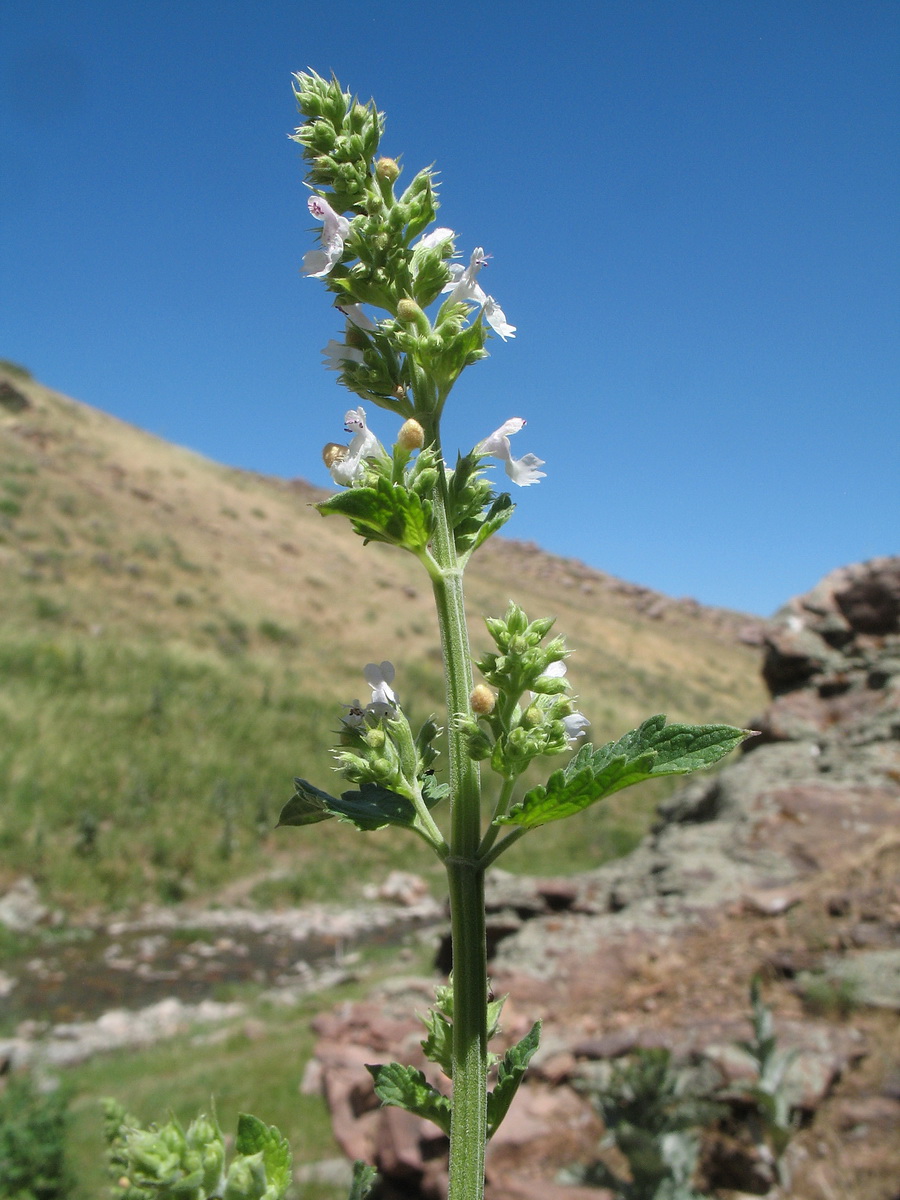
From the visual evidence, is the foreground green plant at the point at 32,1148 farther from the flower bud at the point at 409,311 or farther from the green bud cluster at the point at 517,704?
the flower bud at the point at 409,311

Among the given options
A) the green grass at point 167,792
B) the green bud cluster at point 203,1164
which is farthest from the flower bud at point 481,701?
the green grass at point 167,792

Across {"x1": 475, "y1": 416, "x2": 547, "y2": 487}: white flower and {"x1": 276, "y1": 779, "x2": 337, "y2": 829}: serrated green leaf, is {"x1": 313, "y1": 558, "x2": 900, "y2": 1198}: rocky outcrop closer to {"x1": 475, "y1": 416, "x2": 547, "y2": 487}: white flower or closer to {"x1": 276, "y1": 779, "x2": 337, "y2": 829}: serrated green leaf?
{"x1": 475, "y1": 416, "x2": 547, "y2": 487}: white flower

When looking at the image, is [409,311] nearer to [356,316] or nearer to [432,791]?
[356,316]

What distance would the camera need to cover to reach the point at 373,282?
1.72m

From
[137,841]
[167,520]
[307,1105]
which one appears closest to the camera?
[307,1105]

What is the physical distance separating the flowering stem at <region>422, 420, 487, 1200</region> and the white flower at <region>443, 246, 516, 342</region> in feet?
1.91

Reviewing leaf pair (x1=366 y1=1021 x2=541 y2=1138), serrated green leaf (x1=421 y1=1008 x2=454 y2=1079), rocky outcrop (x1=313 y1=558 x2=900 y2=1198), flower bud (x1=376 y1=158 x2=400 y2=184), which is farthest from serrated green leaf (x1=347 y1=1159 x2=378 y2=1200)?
rocky outcrop (x1=313 y1=558 x2=900 y2=1198)

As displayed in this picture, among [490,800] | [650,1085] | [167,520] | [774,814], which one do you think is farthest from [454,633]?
[167,520]

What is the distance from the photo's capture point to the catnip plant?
4.39 feet

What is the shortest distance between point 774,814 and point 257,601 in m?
23.5

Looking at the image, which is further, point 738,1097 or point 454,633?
point 738,1097

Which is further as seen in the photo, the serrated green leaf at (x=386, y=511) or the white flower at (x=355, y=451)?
the white flower at (x=355, y=451)

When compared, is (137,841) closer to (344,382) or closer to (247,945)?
(247,945)

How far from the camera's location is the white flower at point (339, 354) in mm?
1744
